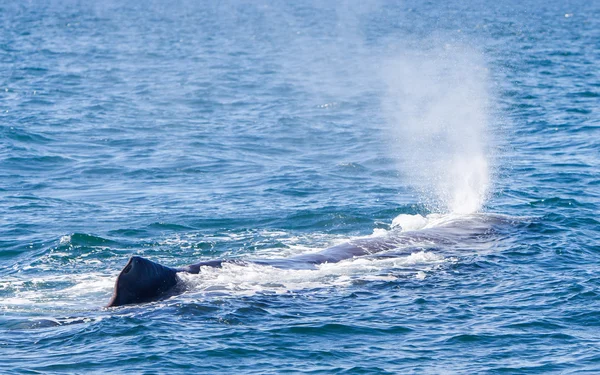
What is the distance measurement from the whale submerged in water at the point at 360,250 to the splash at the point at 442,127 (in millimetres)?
1478

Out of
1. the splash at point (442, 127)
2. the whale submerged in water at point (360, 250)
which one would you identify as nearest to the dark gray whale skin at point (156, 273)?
the whale submerged in water at point (360, 250)

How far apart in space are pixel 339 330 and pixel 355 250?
4.86 meters

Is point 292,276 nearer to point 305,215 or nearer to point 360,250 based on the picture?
point 360,250

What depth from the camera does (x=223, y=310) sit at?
675 inches

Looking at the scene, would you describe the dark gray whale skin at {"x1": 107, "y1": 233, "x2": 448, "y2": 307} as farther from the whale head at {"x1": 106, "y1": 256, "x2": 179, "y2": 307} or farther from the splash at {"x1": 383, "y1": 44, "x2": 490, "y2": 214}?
the splash at {"x1": 383, "y1": 44, "x2": 490, "y2": 214}

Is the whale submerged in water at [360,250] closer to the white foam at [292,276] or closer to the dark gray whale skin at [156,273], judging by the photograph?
the dark gray whale skin at [156,273]

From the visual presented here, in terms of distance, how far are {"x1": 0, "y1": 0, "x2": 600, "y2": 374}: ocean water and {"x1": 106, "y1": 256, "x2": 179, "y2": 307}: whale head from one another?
0.29m

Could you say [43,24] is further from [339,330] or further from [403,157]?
[339,330]

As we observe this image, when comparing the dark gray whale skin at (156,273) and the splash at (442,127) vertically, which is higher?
the splash at (442,127)

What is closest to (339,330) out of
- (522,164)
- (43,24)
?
(522,164)

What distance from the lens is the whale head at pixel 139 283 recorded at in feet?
55.9

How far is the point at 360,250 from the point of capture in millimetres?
21250

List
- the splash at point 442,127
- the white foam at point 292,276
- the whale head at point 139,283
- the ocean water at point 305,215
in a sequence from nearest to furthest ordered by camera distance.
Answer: the ocean water at point 305,215 → the whale head at point 139,283 → the white foam at point 292,276 → the splash at point 442,127

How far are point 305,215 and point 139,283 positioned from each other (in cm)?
896
